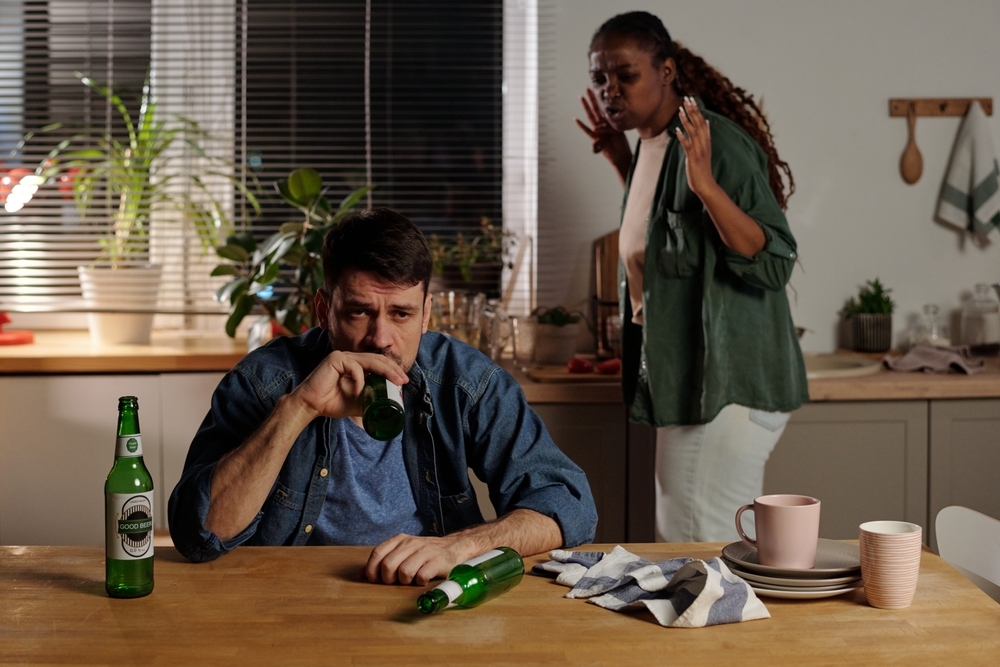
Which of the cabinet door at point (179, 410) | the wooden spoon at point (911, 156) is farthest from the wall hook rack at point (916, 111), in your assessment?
the cabinet door at point (179, 410)

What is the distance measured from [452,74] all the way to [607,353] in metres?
1.08

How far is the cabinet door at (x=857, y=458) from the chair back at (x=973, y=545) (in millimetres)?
1155

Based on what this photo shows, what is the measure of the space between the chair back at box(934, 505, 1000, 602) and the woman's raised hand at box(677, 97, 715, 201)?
83 cm

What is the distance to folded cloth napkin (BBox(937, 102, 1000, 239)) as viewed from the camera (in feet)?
10.7

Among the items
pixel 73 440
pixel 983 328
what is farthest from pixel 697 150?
pixel 73 440

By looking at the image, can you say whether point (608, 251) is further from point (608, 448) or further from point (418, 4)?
point (418, 4)

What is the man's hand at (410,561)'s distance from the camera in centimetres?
128

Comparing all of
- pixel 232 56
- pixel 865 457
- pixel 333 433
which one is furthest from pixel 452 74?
pixel 333 433

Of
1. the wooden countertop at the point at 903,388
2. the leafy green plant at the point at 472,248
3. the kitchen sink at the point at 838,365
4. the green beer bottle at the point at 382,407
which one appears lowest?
the wooden countertop at the point at 903,388

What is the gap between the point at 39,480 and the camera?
2908mm

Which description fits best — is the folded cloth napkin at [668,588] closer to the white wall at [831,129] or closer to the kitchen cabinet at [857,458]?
the kitchen cabinet at [857,458]

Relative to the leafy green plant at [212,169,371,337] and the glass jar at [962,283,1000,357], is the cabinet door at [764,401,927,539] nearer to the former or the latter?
the glass jar at [962,283,1000,357]

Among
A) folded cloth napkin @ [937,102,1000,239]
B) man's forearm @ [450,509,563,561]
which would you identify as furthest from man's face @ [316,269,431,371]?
folded cloth napkin @ [937,102,1000,239]

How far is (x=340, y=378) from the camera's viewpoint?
146 cm
